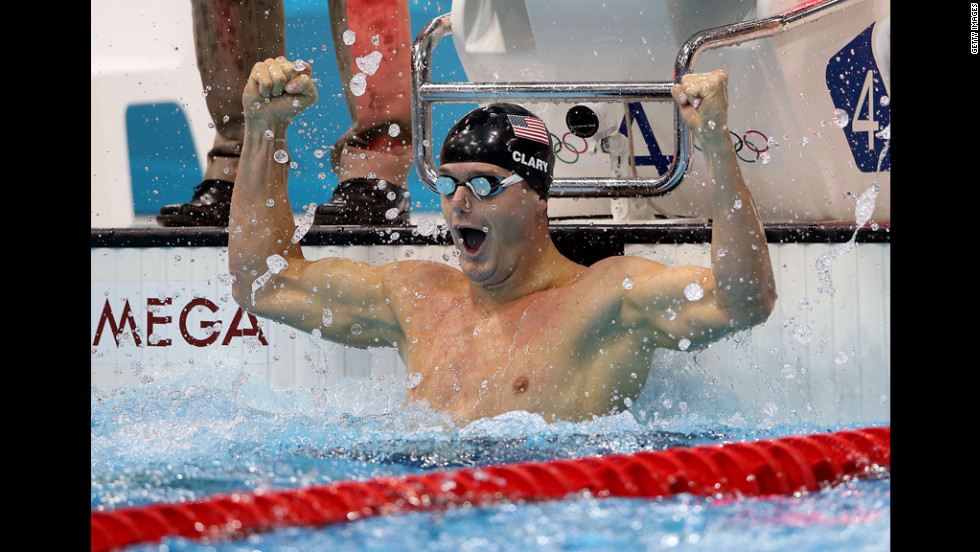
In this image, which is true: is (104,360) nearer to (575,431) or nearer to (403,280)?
(403,280)

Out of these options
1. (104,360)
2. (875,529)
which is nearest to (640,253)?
(875,529)

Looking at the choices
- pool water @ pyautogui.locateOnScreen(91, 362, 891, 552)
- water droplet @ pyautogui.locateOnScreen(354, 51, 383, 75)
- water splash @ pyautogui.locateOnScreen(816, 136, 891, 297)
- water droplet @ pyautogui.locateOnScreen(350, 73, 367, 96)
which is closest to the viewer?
pool water @ pyautogui.locateOnScreen(91, 362, 891, 552)

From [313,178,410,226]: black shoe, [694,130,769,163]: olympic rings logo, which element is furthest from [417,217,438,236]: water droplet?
[694,130,769,163]: olympic rings logo

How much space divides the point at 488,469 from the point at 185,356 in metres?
1.60

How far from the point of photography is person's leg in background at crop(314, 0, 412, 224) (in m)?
3.00

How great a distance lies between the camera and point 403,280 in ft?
8.00

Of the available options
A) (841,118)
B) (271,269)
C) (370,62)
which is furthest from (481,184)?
(841,118)

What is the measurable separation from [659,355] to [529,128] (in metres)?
0.69

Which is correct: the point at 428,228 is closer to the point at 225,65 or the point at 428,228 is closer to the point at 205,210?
the point at 205,210

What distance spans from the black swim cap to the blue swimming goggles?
0.03 metres

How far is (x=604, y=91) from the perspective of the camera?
2.53 metres

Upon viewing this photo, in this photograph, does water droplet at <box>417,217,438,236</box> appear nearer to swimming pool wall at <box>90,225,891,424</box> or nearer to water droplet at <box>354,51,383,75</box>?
swimming pool wall at <box>90,225,891,424</box>

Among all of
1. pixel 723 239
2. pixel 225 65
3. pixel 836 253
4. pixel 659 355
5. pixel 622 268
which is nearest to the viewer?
pixel 723 239
